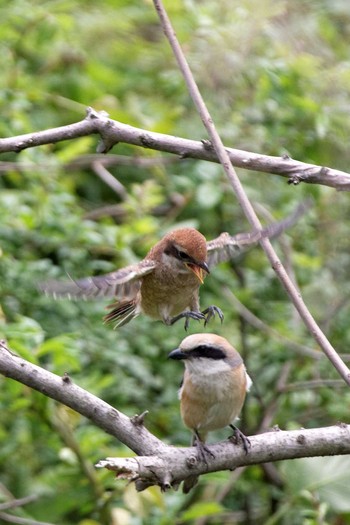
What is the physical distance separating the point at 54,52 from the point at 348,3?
→ 7.40 ft

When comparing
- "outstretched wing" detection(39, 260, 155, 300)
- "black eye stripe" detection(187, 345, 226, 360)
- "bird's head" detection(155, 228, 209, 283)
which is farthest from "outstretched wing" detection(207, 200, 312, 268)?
"black eye stripe" detection(187, 345, 226, 360)

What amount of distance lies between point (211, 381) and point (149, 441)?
0.90 m

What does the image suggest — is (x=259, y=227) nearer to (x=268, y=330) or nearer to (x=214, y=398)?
(x=214, y=398)

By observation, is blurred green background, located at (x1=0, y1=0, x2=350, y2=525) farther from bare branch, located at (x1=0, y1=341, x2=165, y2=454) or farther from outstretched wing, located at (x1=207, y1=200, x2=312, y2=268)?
bare branch, located at (x1=0, y1=341, x2=165, y2=454)

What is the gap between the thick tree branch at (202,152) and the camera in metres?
3.04

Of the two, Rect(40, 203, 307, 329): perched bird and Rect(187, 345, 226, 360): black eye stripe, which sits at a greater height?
Rect(40, 203, 307, 329): perched bird

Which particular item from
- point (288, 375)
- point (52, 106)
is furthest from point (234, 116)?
point (288, 375)

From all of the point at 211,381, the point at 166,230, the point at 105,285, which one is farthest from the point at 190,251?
the point at 166,230

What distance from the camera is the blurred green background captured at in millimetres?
4688

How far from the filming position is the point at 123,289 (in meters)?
3.72

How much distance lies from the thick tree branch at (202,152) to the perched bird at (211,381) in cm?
91

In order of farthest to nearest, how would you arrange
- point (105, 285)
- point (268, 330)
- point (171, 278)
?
point (268, 330), point (171, 278), point (105, 285)

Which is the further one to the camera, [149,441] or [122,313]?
[122,313]

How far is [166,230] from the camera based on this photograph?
5.41 m
